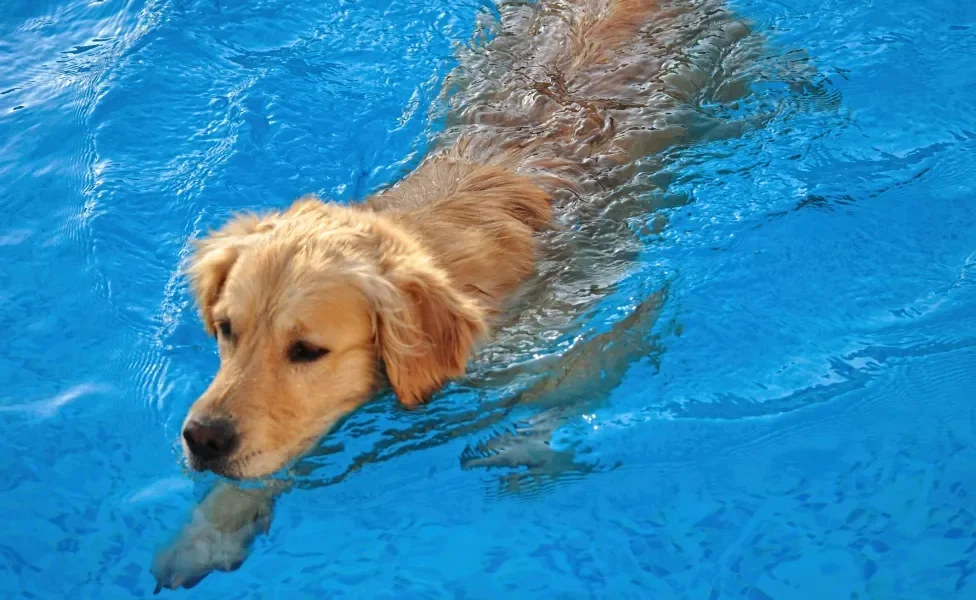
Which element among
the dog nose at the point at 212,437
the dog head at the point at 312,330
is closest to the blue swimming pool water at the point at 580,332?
the dog head at the point at 312,330

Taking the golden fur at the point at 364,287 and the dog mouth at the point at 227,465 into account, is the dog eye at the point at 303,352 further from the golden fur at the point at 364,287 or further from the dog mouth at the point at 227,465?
the dog mouth at the point at 227,465

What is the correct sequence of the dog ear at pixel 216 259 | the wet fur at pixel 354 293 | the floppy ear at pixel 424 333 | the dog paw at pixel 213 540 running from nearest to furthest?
1. the wet fur at pixel 354 293
2. the dog paw at pixel 213 540
3. the floppy ear at pixel 424 333
4. the dog ear at pixel 216 259

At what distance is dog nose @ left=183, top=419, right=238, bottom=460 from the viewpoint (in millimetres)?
3328

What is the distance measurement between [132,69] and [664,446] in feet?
15.5

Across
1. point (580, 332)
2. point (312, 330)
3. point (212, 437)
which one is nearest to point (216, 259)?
point (312, 330)

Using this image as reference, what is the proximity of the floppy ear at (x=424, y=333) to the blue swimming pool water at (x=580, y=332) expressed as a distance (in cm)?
30

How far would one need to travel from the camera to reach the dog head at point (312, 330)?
3.43m

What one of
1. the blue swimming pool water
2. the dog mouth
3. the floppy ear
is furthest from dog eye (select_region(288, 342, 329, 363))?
the blue swimming pool water

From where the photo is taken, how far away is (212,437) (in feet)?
10.9

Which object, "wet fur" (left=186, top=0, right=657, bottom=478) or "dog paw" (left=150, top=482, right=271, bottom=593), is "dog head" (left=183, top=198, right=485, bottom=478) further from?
"dog paw" (left=150, top=482, right=271, bottom=593)

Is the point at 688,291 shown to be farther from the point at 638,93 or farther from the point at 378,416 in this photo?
the point at 378,416

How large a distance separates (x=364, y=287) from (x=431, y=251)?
0.51 m

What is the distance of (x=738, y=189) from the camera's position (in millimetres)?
5180

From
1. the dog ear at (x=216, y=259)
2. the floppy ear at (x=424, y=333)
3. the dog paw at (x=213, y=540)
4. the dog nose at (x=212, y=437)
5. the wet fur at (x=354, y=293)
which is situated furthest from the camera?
the dog ear at (x=216, y=259)
